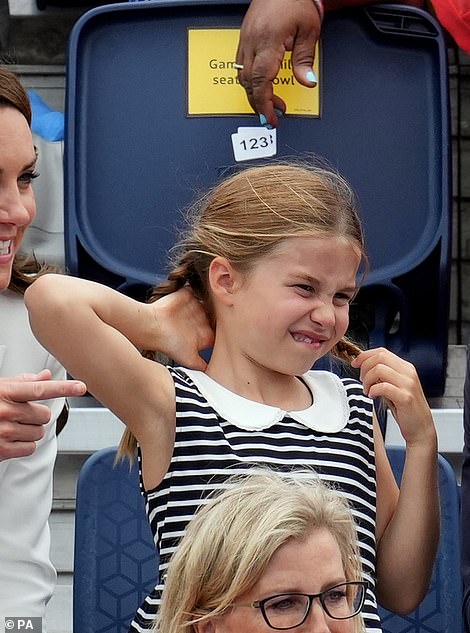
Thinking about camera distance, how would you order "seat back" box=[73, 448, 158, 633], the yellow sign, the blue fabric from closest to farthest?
"seat back" box=[73, 448, 158, 633] < the yellow sign < the blue fabric

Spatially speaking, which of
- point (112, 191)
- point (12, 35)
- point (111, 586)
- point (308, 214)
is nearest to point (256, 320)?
point (308, 214)

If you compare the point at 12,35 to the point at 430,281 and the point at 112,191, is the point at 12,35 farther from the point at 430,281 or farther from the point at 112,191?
the point at 430,281

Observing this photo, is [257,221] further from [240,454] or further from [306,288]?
[240,454]

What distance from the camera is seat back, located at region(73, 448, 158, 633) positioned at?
5.54 feet

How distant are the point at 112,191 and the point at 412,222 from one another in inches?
19.7

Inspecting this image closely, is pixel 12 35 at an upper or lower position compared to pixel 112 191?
upper

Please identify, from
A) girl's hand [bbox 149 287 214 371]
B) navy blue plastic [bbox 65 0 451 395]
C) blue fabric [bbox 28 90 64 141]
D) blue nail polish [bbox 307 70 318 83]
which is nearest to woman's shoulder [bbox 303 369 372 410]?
girl's hand [bbox 149 287 214 371]

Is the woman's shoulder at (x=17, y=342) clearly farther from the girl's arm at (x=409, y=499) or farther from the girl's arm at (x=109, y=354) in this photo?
the girl's arm at (x=409, y=499)

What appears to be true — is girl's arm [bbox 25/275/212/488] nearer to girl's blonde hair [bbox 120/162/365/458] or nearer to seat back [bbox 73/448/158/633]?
girl's blonde hair [bbox 120/162/365/458]

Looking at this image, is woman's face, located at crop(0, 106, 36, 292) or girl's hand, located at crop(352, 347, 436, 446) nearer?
girl's hand, located at crop(352, 347, 436, 446)

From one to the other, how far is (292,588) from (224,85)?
1.16m

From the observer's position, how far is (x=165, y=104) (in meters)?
2.18

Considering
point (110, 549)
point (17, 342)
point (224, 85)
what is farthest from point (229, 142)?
point (110, 549)

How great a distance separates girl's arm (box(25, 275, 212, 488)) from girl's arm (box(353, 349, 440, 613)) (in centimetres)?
23
